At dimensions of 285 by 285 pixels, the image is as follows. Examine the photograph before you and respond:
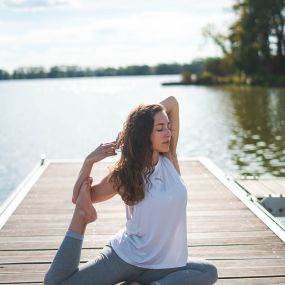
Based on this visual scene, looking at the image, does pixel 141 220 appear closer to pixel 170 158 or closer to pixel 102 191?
pixel 102 191

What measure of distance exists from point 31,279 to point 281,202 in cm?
485

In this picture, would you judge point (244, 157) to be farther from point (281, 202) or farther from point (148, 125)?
point (148, 125)

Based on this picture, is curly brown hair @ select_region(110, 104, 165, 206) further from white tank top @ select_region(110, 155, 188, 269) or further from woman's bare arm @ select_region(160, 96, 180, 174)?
woman's bare arm @ select_region(160, 96, 180, 174)

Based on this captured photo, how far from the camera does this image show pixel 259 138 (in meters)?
19.7

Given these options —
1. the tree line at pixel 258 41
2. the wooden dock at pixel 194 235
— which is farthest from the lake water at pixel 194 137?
the tree line at pixel 258 41

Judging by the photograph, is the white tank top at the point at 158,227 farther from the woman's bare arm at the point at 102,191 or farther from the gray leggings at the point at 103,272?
the woman's bare arm at the point at 102,191

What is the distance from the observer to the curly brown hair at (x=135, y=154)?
3.26m

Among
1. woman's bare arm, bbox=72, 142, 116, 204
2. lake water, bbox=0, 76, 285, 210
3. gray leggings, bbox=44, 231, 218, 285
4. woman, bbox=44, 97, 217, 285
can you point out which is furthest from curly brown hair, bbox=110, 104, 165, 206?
lake water, bbox=0, 76, 285, 210

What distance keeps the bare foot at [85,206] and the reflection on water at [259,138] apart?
34.0 feet

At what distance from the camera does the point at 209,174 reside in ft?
28.5

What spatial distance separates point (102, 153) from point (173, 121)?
62 cm

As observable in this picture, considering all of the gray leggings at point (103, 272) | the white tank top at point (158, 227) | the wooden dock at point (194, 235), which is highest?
the white tank top at point (158, 227)

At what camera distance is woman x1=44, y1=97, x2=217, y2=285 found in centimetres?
329

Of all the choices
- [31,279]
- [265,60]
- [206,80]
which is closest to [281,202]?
[31,279]
